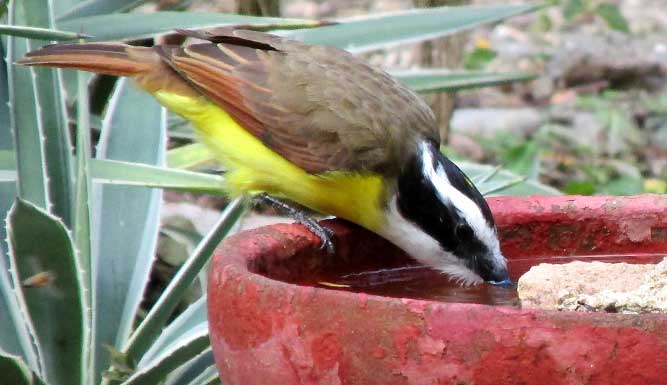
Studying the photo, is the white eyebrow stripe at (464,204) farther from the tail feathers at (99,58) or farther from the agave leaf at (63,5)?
the agave leaf at (63,5)

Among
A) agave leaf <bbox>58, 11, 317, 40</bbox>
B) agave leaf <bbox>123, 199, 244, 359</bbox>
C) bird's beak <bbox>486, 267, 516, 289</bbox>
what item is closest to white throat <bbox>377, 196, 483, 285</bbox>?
bird's beak <bbox>486, 267, 516, 289</bbox>

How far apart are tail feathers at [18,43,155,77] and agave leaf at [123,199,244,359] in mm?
697

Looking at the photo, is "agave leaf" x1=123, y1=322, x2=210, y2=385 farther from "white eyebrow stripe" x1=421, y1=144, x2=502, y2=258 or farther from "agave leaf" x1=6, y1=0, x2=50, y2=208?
"white eyebrow stripe" x1=421, y1=144, x2=502, y2=258

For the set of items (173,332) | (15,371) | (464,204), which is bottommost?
(173,332)

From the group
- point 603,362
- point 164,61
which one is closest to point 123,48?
point 164,61

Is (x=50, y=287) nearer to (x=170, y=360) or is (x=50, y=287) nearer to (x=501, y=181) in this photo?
(x=170, y=360)

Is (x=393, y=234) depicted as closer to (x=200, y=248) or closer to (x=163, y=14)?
(x=200, y=248)

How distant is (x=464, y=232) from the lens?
349 centimetres

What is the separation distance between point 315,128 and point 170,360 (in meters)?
0.80

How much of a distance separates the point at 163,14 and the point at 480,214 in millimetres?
1716

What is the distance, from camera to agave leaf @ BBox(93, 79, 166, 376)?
4.03 m

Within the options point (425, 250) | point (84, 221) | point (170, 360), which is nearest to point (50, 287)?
point (84, 221)

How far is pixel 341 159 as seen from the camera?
3977 mm

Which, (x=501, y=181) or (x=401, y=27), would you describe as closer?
(x=501, y=181)
